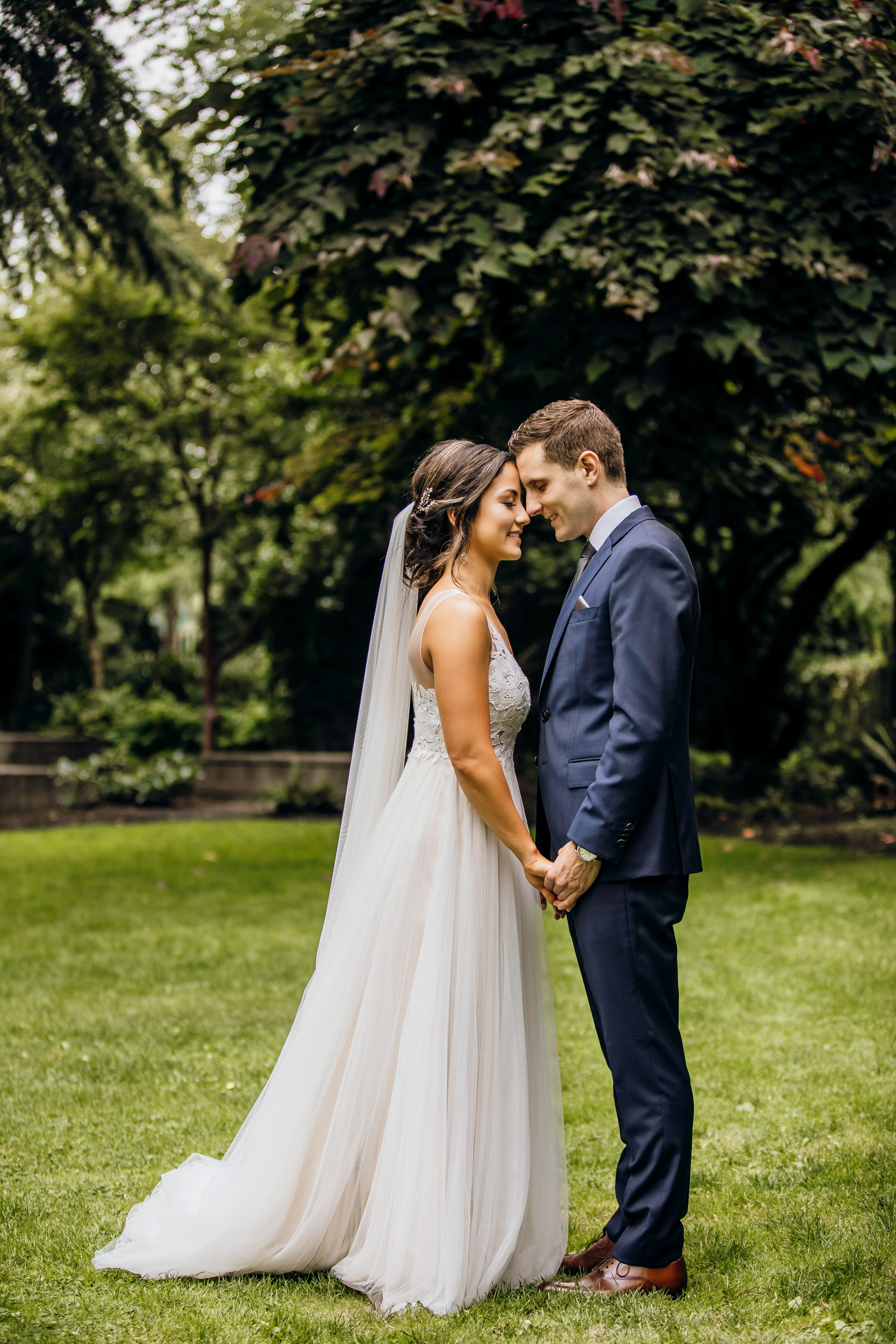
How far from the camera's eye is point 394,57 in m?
6.15

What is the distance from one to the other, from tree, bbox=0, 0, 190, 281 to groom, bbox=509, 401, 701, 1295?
5167 mm

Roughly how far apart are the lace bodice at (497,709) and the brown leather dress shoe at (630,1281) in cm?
141

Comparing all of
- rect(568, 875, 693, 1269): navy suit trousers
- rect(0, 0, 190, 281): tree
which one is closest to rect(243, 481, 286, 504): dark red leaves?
rect(0, 0, 190, 281): tree

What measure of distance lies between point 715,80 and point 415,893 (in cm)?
529

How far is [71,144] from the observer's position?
742 cm

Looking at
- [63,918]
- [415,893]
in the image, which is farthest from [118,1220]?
[63,918]

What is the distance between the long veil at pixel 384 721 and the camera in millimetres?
3533

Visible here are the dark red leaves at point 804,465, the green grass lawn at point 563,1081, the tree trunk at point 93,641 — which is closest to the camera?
the green grass lawn at point 563,1081

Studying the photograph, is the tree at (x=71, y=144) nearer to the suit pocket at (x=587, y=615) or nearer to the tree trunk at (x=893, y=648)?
the suit pocket at (x=587, y=615)

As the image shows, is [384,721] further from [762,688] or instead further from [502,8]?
[762,688]

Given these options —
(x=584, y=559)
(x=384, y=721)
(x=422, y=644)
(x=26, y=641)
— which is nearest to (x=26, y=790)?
(x=26, y=641)

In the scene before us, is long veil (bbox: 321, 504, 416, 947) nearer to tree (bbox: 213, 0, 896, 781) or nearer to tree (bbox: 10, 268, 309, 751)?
tree (bbox: 213, 0, 896, 781)

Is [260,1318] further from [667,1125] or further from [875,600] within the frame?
[875,600]

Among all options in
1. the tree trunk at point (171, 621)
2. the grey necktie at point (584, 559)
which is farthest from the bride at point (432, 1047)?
the tree trunk at point (171, 621)
